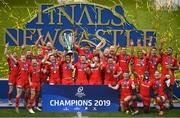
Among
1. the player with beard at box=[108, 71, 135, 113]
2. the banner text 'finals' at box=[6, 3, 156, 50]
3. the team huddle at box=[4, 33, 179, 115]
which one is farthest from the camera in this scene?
the banner text 'finals' at box=[6, 3, 156, 50]

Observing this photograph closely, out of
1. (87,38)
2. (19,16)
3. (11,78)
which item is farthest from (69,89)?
(19,16)

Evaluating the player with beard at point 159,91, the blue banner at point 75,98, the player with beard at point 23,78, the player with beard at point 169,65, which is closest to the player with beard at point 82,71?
the blue banner at point 75,98

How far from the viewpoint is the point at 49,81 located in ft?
38.4

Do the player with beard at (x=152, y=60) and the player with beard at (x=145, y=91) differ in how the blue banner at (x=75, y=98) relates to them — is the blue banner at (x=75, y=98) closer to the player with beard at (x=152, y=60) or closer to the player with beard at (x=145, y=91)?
the player with beard at (x=145, y=91)

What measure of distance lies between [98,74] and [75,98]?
100 cm

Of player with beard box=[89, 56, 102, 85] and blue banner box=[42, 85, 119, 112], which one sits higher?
player with beard box=[89, 56, 102, 85]

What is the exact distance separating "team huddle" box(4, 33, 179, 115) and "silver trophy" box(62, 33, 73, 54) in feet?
1.25

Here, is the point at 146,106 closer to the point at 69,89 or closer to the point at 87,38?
the point at 69,89

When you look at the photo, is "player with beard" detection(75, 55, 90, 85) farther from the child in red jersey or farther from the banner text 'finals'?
the banner text 'finals'

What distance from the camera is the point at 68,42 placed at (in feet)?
41.7

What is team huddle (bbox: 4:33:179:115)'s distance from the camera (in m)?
11.4

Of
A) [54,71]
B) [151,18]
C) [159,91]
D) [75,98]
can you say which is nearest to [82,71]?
[54,71]

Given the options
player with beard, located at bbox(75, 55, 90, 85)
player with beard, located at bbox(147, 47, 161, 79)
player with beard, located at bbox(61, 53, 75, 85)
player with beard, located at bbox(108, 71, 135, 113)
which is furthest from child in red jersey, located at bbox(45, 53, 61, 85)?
player with beard, located at bbox(147, 47, 161, 79)

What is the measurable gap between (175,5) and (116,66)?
7.28 meters
